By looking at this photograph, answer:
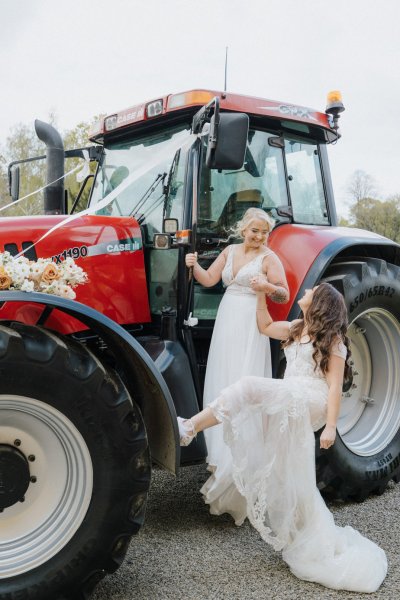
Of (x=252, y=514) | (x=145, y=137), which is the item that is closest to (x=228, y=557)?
(x=252, y=514)

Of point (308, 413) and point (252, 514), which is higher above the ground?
point (308, 413)

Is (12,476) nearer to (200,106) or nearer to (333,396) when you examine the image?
(333,396)

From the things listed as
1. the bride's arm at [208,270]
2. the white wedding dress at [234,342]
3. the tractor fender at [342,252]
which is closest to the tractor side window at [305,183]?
the tractor fender at [342,252]

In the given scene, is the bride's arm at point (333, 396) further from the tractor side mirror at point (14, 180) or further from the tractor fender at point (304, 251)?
the tractor side mirror at point (14, 180)

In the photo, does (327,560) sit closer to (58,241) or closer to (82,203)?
(58,241)

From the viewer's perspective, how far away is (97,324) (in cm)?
283

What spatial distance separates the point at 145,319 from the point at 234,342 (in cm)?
51

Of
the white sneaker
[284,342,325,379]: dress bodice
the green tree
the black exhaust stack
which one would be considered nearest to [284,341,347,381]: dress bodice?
[284,342,325,379]: dress bodice

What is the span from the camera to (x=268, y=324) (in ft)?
12.3

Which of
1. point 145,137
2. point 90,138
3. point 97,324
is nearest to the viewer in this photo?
point 97,324

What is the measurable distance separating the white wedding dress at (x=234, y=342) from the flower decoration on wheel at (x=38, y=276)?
102cm

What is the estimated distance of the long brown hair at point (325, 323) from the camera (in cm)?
334

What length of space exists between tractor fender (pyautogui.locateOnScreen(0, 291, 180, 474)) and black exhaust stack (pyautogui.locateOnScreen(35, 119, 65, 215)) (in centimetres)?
158

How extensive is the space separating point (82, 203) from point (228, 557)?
102 inches
